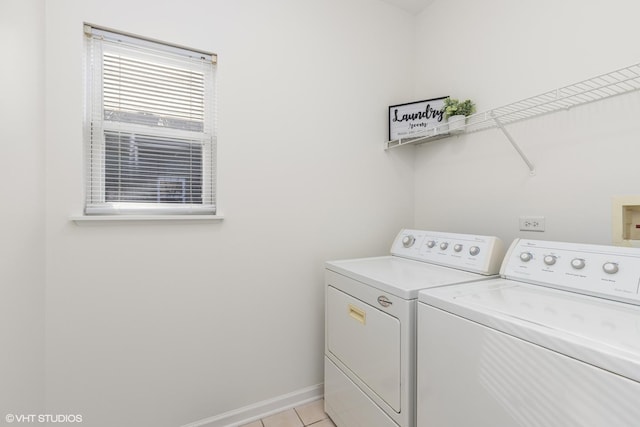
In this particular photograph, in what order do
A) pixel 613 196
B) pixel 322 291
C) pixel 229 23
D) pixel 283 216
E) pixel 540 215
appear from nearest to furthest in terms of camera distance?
pixel 613 196 < pixel 540 215 < pixel 229 23 < pixel 283 216 < pixel 322 291

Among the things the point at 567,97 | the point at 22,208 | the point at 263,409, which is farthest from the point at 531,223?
the point at 22,208

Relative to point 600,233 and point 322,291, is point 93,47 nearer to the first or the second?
point 322,291

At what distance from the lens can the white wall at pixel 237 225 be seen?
131cm

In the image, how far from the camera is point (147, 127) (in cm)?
147

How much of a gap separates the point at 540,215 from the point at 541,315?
2.84 feet

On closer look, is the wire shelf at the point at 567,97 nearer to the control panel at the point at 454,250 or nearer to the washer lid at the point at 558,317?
the control panel at the point at 454,250

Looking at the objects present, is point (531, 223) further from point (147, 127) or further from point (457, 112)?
point (147, 127)

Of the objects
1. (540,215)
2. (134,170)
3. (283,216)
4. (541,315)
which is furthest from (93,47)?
(540,215)

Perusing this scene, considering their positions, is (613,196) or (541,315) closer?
(541,315)

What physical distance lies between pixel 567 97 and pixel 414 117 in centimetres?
83

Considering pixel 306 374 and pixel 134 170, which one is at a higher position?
pixel 134 170

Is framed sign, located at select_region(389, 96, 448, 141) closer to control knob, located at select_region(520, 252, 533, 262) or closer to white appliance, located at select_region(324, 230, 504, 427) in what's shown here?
white appliance, located at select_region(324, 230, 504, 427)

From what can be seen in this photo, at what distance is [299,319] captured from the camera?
1.81 m

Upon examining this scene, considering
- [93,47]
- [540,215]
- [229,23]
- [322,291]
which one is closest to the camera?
[93,47]
